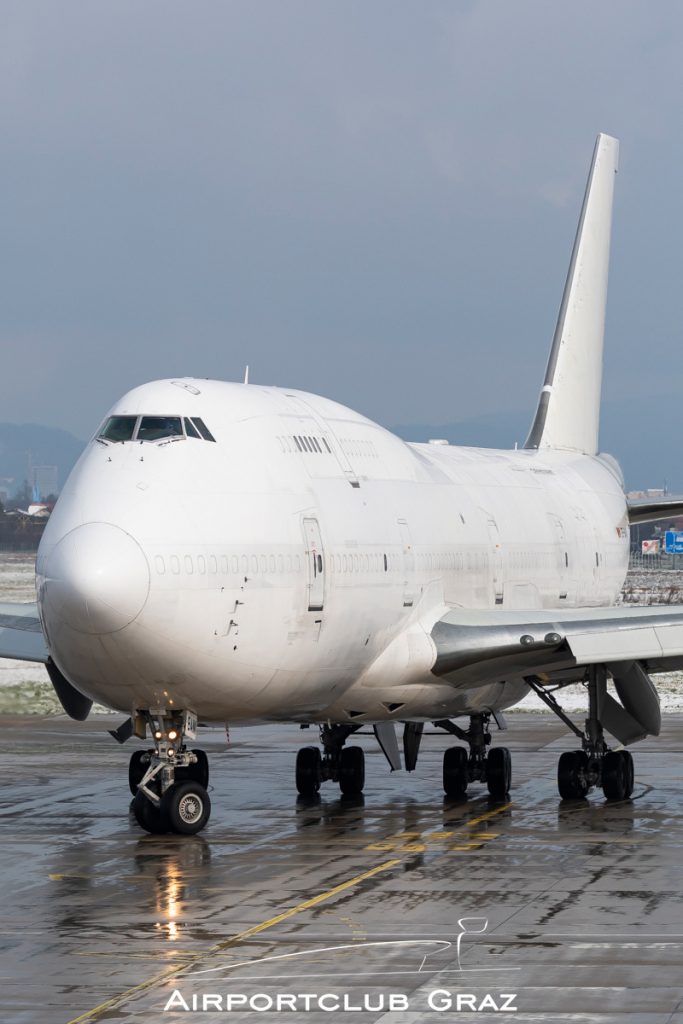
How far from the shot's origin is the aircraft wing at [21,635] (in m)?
22.1

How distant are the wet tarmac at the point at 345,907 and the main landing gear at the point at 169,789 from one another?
25 centimetres

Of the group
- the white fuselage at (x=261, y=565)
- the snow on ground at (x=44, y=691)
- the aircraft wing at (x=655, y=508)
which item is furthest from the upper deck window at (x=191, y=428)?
the snow on ground at (x=44, y=691)

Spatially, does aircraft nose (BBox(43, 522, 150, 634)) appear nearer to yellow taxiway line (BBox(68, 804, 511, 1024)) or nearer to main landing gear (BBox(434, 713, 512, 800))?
yellow taxiway line (BBox(68, 804, 511, 1024))

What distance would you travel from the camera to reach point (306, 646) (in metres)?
18.0

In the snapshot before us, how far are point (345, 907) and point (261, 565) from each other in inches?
165

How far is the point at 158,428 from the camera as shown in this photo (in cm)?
1759

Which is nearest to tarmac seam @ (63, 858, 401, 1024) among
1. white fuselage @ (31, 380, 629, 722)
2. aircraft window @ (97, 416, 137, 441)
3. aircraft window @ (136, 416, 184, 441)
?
white fuselage @ (31, 380, 629, 722)

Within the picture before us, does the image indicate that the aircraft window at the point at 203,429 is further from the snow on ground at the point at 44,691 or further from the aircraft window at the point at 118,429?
the snow on ground at the point at 44,691

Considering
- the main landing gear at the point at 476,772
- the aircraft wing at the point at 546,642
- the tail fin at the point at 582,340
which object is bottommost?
the main landing gear at the point at 476,772

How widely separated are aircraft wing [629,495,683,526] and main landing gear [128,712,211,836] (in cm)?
1369

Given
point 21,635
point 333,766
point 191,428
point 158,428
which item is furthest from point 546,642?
point 21,635

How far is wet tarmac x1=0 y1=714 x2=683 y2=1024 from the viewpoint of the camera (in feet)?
36.2

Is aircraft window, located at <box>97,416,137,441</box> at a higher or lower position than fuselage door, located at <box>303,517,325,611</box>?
higher

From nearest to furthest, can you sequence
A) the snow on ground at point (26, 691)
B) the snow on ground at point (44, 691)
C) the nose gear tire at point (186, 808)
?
the nose gear tire at point (186, 808) → the snow on ground at point (26, 691) → the snow on ground at point (44, 691)
